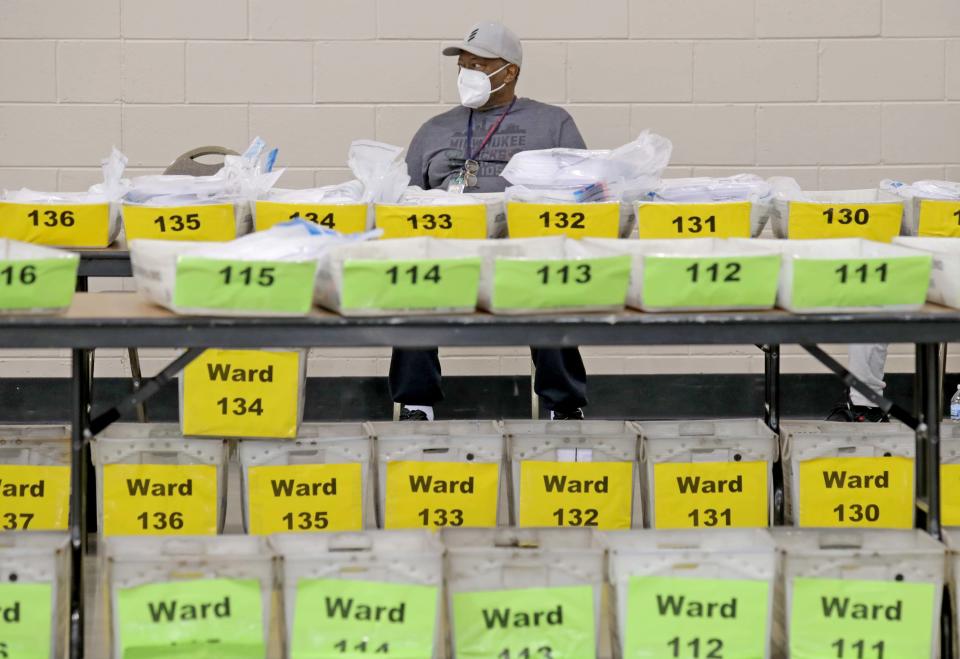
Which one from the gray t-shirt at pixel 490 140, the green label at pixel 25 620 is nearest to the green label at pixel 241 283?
the green label at pixel 25 620

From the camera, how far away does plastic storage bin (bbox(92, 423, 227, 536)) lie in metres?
2.81

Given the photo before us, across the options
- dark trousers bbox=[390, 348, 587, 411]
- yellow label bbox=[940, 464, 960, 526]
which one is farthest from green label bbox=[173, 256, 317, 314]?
dark trousers bbox=[390, 348, 587, 411]

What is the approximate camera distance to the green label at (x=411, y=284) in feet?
7.32

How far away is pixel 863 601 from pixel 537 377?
2033 mm

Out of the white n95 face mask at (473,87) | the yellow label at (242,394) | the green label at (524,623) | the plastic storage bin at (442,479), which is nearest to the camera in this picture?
the green label at (524,623)

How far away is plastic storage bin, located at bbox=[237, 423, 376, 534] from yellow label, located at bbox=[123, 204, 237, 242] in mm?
524

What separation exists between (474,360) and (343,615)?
2820 millimetres

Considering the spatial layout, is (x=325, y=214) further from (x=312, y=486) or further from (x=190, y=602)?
(x=190, y=602)

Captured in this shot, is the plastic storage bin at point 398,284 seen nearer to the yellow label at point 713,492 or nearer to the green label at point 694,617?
the green label at point 694,617

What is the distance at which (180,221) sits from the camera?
3.05 metres

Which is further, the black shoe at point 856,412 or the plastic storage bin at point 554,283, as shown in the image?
the black shoe at point 856,412

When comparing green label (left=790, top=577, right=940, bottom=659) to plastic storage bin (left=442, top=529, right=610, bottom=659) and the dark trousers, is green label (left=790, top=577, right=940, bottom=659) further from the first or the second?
the dark trousers

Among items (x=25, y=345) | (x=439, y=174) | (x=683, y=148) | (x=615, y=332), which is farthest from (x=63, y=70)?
(x=615, y=332)

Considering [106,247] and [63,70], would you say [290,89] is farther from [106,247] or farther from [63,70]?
[106,247]
